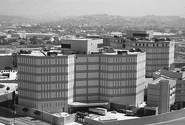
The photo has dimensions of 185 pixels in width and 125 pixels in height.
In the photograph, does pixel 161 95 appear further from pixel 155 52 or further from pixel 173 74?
pixel 155 52

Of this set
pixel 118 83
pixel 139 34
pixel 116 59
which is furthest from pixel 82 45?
pixel 139 34

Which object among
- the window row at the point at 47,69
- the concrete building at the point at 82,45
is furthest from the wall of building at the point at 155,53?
the window row at the point at 47,69

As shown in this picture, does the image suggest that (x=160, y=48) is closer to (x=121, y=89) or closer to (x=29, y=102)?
(x=121, y=89)

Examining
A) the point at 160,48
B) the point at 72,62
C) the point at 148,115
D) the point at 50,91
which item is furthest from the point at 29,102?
the point at 160,48

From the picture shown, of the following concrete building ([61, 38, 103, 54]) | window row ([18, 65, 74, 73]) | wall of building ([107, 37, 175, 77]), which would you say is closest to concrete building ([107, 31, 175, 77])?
wall of building ([107, 37, 175, 77])

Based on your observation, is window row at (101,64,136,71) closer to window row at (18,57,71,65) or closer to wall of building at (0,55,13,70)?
window row at (18,57,71,65)

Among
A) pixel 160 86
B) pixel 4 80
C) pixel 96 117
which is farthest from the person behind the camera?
pixel 4 80
